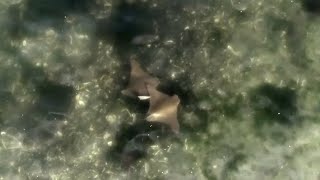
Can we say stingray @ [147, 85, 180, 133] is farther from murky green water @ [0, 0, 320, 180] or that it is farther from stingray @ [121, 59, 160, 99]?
murky green water @ [0, 0, 320, 180]

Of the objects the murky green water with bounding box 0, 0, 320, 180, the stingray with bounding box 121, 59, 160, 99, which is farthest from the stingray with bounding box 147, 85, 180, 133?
the murky green water with bounding box 0, 0, 320, 180

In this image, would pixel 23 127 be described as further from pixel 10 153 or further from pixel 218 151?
pixel 218 151

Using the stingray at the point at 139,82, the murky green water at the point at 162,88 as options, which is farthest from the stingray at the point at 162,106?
the murky green water at the point at 162,88

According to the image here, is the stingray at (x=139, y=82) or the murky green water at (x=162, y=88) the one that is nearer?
the stingray at (x=139, y=82)

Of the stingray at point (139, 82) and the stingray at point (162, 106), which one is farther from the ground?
the stingray at point (139, 82)

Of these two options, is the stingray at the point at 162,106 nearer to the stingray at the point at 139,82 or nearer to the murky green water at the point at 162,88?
the stingray at the point at 139,82
